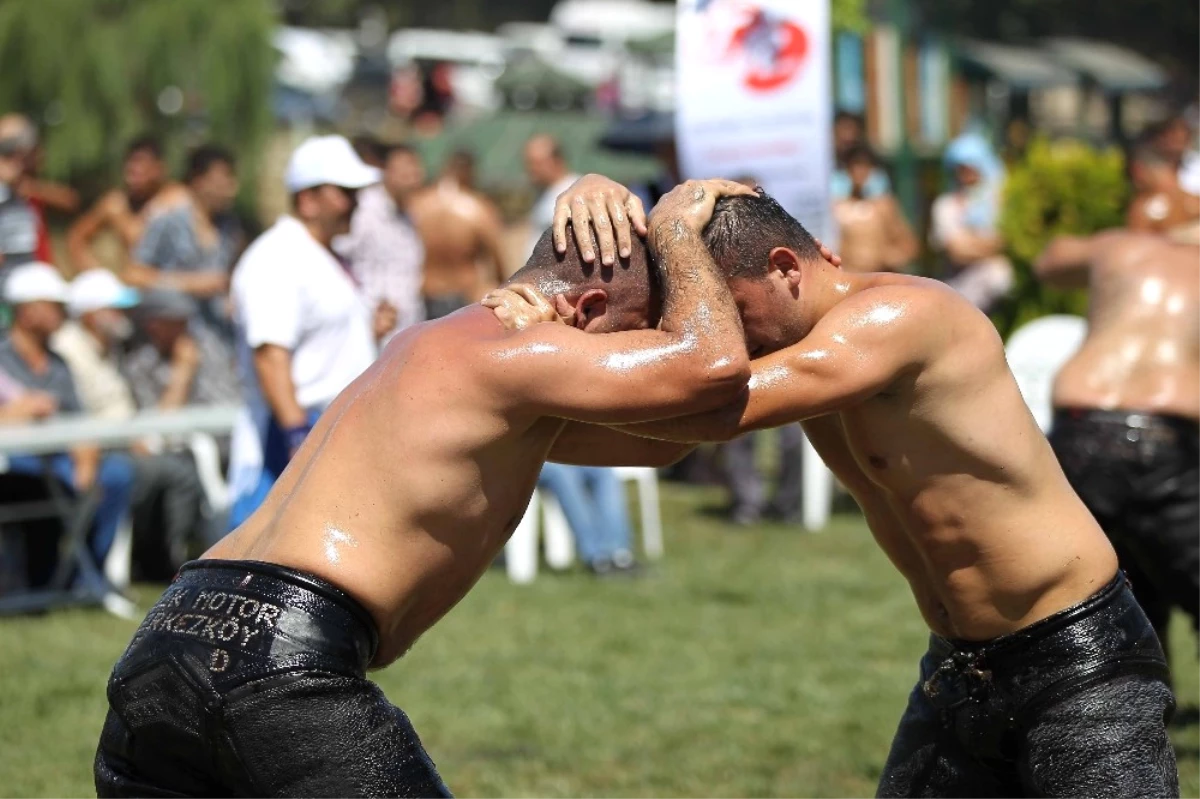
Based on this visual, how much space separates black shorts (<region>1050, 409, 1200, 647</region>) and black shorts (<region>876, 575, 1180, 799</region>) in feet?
6.04

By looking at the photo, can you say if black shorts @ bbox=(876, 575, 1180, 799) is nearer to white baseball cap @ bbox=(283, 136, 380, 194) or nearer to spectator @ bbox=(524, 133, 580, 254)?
white baseball cap @ bbox=(283, 136, 380, 194)

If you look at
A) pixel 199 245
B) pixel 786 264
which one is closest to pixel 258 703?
pixel 786 264

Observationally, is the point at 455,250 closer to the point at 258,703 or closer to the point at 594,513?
the point at 594,513

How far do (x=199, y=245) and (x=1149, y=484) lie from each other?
6.49 meters

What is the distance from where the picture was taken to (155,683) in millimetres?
2980

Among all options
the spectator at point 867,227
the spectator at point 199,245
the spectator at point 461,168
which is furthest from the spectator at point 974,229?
the spectator at point 199,245

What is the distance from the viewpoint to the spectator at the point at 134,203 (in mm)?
10633

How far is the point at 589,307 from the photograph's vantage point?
325 cm

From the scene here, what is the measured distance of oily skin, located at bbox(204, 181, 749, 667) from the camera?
2.97 meters

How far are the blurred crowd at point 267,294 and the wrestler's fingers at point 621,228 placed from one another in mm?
3122

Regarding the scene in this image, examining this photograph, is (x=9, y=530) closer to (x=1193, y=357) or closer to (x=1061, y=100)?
(x=1193, y=357)

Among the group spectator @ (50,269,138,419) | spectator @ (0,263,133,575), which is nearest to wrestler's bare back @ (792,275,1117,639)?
spectator @ (0,263,133,575)

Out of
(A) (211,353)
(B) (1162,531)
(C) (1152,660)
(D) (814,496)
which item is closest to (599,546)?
(D) (814,496)

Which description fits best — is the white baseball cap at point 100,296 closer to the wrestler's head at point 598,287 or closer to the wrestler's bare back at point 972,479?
the wrestler's head at point 598,287
